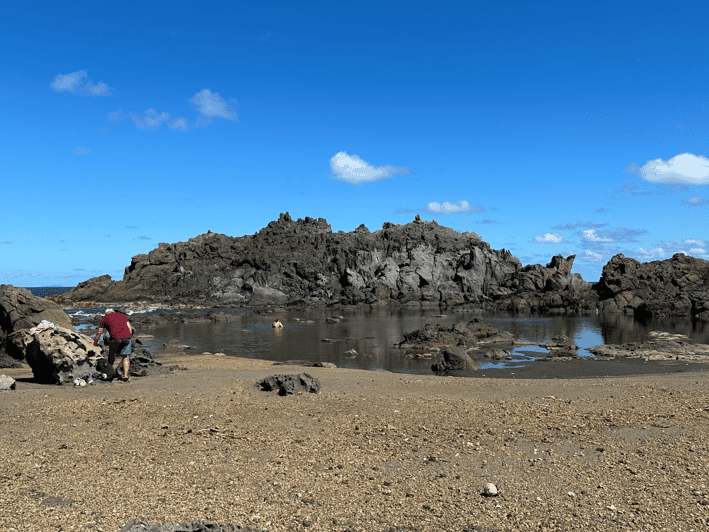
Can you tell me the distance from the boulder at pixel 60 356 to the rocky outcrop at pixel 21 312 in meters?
6.44

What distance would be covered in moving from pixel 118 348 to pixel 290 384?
5023 millimetres

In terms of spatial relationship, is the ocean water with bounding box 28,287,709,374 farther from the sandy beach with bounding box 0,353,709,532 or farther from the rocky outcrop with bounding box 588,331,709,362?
the sandy beach with bounding box 0,353,709,532

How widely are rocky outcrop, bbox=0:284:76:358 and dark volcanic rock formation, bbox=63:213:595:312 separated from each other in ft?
213

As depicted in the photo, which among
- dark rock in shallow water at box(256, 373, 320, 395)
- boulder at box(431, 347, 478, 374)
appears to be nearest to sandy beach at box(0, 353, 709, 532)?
dark rock in shallow water at box(256, 373, 320, 395)

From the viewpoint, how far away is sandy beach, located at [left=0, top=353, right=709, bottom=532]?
6.11 meters

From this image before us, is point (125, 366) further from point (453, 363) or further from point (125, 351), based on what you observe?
point (453, 363)

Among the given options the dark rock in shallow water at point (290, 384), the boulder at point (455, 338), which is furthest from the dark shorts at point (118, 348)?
the boulder at point (455, 338)

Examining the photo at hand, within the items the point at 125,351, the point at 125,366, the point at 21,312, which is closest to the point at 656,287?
the point at 21,312

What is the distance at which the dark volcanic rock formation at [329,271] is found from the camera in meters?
94.9

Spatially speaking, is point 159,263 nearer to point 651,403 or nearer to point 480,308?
point 480,308

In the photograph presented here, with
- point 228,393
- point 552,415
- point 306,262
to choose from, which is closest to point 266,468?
point 228,393

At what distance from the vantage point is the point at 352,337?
40.5 m

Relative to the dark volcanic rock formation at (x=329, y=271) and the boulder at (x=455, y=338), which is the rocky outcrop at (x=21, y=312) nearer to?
the boulder at (x=455, y=338)

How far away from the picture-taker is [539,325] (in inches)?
2069
